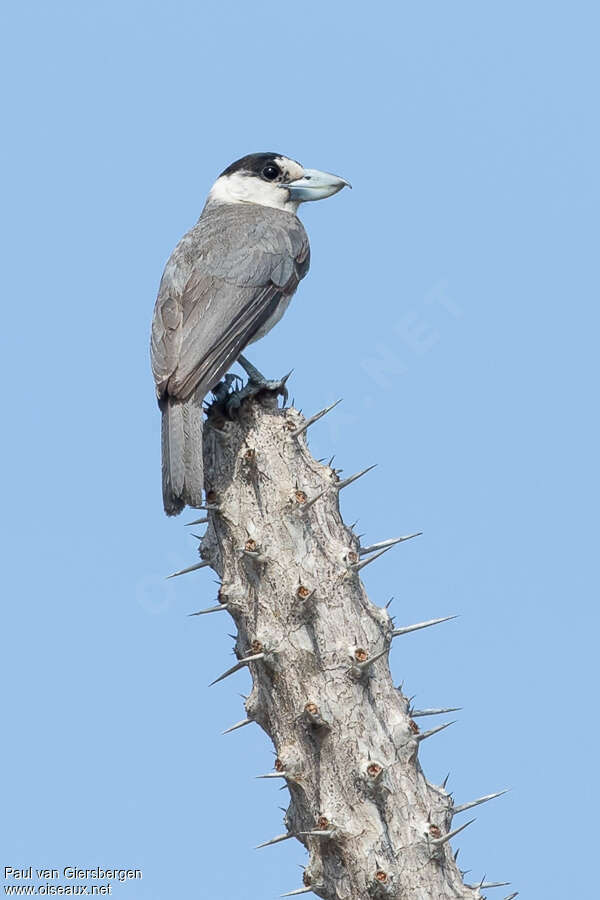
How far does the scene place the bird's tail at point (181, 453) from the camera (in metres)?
5.15

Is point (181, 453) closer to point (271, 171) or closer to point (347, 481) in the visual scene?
point (347, 481)

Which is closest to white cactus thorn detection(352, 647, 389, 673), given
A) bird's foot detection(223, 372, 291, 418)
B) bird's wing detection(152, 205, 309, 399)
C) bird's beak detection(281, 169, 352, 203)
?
bird's foot detection(223, 372, 291, 418)

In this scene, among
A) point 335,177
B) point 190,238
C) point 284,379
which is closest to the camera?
point 284,379

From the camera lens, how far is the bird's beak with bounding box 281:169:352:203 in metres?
8.24

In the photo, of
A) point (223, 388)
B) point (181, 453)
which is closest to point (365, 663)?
point (181, 453)

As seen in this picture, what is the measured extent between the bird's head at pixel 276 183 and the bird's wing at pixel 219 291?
2.71 ft

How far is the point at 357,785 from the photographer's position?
427cm

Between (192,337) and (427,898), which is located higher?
(192,337)

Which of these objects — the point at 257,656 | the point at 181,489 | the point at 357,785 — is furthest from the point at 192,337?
the point at 357,785

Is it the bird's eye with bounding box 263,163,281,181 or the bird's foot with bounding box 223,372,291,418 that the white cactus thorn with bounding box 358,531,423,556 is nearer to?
the bird's foot with bounding box 223,372,291,418

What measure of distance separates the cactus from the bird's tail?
13.4 inches

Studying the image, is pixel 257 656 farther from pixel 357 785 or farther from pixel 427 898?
pixel 427 898

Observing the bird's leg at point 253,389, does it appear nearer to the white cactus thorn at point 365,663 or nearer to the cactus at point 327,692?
the cactus at point 327,692

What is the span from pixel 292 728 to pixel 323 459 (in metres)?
1.20
